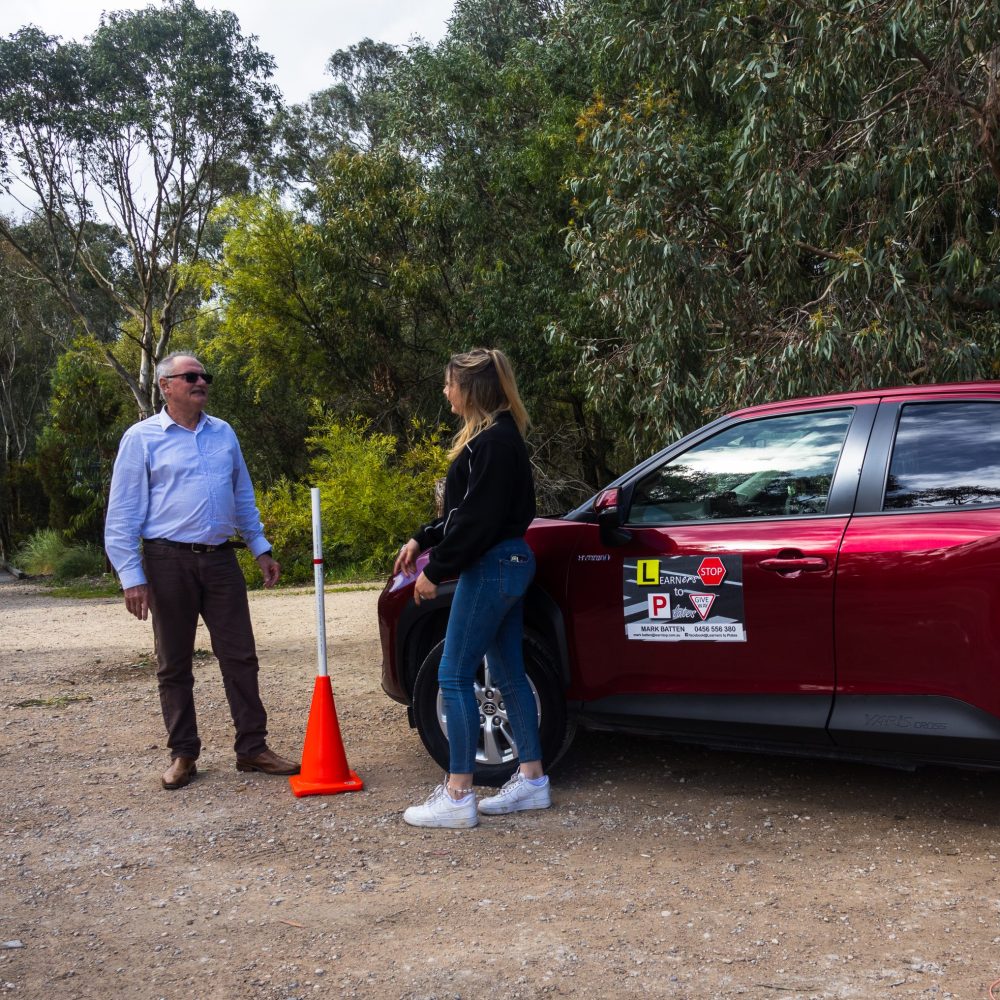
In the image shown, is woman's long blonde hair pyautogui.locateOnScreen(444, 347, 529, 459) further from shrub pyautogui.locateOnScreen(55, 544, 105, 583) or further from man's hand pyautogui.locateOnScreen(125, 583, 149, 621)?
shrub pyautogui.locateOnScreen(55, 544, 105, 583)

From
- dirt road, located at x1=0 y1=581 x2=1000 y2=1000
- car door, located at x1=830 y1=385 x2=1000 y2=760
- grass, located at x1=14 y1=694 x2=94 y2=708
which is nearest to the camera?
dirt road, located at x1=0 y1=581 x2=1000 y2=1000

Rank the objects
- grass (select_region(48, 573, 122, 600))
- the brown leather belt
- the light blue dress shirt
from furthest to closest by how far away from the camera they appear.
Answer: grass (select_region(48, 573, 122, 600))
the brown leather belt
the light blue dress shirt

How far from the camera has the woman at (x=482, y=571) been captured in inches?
171

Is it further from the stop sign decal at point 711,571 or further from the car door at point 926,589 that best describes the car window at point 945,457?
the stop sign decal at point 711,571

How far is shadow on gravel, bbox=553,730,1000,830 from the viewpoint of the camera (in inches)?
178

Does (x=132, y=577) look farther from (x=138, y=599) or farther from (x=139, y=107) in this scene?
(x=139, y=107)

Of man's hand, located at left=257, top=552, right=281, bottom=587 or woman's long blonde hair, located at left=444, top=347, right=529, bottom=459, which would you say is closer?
woman's long blonde hair, located at left=444, top=347, right=529, bottom=459

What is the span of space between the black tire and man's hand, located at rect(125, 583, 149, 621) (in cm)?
130

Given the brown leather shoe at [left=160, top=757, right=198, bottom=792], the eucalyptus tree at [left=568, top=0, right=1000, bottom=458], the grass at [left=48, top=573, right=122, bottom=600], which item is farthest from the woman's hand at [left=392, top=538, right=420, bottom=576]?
the grass at [left=48, top=573, right=122, bottom=600]

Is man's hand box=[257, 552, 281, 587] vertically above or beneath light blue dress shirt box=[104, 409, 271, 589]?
beneath

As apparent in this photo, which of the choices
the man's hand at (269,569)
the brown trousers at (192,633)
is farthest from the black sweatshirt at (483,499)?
the brown trousers at (192,633)

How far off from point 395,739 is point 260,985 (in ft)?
9.34

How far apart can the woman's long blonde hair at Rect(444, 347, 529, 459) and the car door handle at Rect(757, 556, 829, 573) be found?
1.17 meters

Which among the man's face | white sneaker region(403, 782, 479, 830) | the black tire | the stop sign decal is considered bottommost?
white sneaker region(403, 782, 479, 830)
